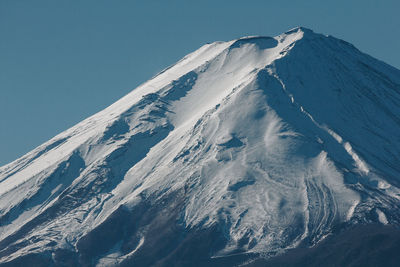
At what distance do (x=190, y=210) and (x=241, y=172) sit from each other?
1346 centimetres

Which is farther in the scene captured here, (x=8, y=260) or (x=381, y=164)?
(x=381, y=164)

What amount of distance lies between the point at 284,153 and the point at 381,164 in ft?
57.8

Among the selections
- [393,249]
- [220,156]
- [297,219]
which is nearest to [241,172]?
[220,156]

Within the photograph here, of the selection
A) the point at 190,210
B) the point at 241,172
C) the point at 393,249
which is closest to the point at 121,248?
the point at 190,210

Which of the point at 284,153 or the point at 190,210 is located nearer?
the point at 190,210

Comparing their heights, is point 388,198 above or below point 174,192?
below

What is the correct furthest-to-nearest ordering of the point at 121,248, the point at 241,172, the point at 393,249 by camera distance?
the point at 241,172 < the point at 121,248 < the point at 393,249

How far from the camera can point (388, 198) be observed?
178 metres

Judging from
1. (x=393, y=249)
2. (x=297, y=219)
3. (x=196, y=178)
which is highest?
(x=196, y=178)

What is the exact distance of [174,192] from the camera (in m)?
188

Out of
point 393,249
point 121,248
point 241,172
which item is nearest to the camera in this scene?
point 393,249

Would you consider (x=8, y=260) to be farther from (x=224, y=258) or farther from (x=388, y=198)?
(x=388, y=198)

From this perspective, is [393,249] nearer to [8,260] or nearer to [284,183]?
[284,183]

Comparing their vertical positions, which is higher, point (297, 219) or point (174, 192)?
point (174, 192)
